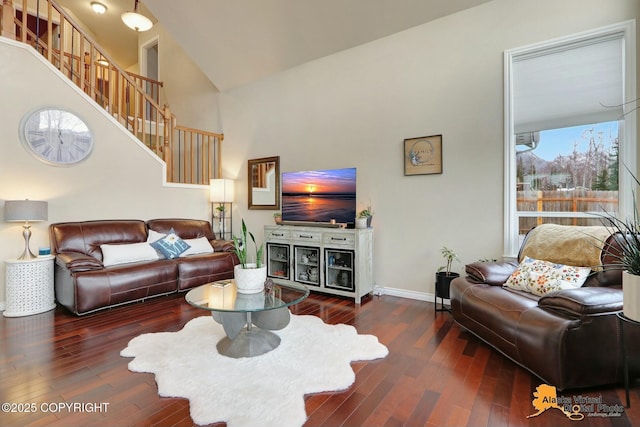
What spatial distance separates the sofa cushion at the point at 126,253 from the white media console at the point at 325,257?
1535 mm

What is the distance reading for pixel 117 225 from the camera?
4176mm

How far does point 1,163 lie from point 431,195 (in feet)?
15.8

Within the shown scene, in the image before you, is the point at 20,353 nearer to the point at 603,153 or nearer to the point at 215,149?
the point at 215,149

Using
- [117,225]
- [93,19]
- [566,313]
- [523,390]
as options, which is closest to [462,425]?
[523,390]

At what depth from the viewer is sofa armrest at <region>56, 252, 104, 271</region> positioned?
3268 mm

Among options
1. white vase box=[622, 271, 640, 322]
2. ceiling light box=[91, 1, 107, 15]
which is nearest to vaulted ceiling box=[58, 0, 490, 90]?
ceiling light box=[91, 1, 107, 15]

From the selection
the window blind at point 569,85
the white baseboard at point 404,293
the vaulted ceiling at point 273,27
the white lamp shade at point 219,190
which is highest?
the vaulted ceiling at point 273,27

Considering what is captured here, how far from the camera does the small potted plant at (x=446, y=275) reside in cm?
332

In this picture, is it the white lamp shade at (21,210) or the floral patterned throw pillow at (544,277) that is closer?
the floral patterned throw pillow at (544,277)

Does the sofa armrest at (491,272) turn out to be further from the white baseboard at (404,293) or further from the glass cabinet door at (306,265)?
the glass cabinet door at (306,265)

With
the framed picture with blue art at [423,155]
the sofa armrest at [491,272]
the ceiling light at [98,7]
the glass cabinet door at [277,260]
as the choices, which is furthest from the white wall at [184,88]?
the sofa armrest at [491,272]

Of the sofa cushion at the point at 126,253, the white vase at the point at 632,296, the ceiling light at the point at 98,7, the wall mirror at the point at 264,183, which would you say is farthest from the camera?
the ceiling light at the point at 98,7

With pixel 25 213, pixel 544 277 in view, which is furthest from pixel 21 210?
pixel 544 277

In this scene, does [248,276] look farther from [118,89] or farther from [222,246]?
[118,89]
